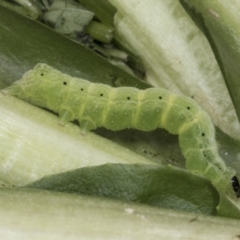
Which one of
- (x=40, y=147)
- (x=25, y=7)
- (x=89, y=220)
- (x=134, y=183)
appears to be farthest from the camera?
(x=25, y=7)

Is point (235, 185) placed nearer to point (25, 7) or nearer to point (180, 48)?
point (180, 48)

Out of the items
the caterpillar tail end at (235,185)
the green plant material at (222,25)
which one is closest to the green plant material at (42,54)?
the green plant material at (222,25)

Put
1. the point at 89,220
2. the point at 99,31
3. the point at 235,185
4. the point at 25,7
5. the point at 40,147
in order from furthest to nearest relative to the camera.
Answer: the point at 99,31 → the point at 25,7 → the point at 235,185 → the point at 40,147 → the point at 89,220

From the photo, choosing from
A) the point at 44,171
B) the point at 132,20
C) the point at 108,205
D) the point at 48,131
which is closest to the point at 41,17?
the point at 132,20

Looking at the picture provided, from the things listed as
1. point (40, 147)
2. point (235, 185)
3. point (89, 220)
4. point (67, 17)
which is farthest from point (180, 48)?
point (89, 220)

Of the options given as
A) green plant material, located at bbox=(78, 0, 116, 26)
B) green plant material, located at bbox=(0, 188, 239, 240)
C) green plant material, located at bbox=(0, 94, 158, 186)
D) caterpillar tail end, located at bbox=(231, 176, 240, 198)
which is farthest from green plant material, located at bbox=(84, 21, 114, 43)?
green plant material, located at bbox=(0, 188, 239, 240)

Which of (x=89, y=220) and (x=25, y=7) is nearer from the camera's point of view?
(x=89, y=220)

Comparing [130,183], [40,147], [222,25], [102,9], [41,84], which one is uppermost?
[222,25]
